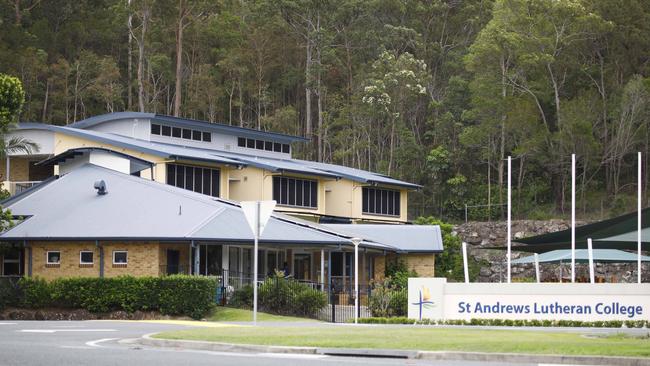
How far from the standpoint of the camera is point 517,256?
Answer: 225 feet

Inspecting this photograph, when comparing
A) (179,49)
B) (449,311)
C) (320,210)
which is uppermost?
(179,49)

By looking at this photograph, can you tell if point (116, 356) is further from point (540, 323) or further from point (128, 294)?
point (128, 294)

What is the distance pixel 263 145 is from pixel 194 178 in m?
13.0

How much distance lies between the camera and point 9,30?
267 ft

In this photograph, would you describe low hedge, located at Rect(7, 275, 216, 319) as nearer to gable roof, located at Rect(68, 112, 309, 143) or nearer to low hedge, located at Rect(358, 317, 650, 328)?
low hedge, located at Rect(358, 317, 650, 328)

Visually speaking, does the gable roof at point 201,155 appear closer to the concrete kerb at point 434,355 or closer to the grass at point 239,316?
the grass at point 239,316

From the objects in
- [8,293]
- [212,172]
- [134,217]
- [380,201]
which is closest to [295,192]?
[212,172]

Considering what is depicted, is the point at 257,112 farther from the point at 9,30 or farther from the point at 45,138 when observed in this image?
the point at 45,138

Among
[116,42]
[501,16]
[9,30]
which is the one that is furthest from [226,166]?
[116,42]

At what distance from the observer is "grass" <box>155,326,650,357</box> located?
21484mm

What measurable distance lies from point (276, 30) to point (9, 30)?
18730mm

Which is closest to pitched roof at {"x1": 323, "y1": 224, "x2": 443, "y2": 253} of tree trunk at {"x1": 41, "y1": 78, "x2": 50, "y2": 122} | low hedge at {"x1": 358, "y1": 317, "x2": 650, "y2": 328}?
low hedge at {"x1": 358, "y1": 317, "x2": 650, "y2": 328}

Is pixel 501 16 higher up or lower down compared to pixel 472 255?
higher up

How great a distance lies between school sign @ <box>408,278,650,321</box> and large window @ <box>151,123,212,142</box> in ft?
95.7
